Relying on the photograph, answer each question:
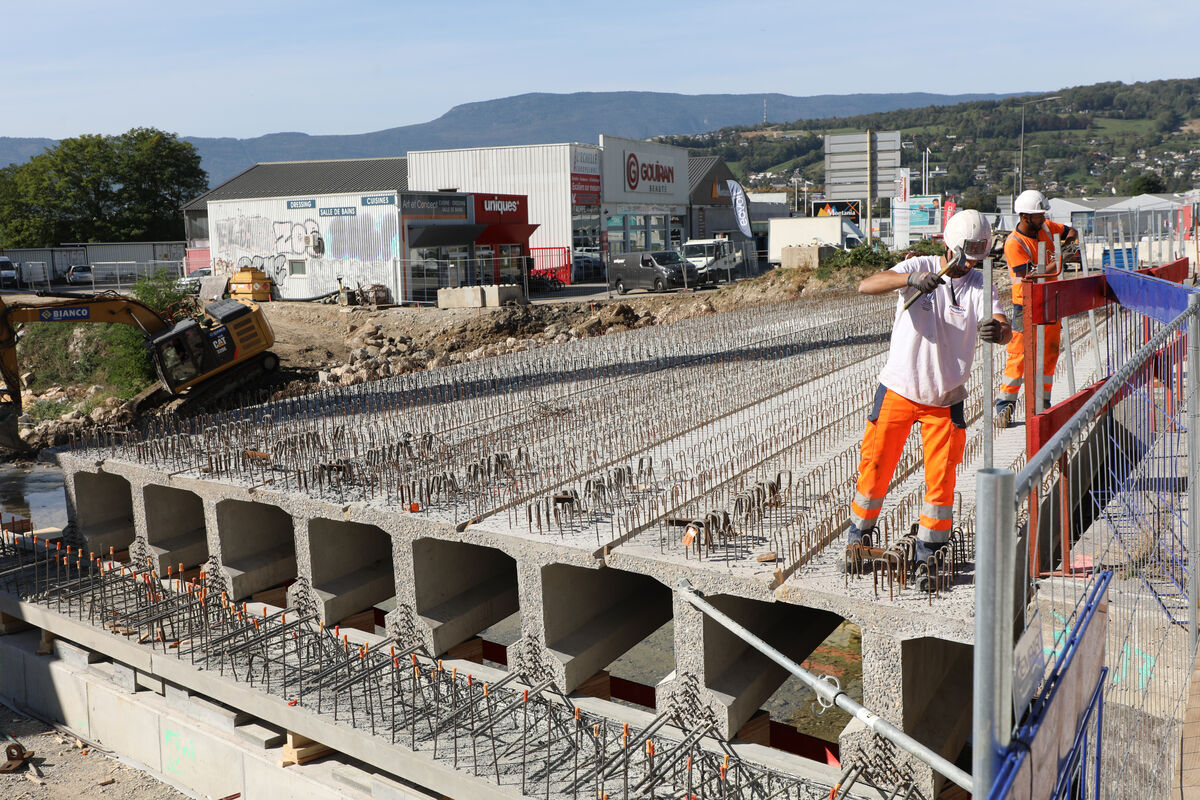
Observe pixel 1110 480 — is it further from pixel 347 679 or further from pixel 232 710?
pixel 232 710

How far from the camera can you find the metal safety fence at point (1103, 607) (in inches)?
92.6

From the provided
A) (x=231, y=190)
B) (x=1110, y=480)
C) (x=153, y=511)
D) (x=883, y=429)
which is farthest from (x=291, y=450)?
(x=231, y=190)

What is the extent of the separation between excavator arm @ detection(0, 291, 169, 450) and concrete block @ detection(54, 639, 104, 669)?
9.87 feet

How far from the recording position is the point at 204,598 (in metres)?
8.52

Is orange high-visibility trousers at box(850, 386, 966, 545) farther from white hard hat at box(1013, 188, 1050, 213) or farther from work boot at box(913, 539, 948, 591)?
white hard hat at box(1013, 188, 1050, 213)

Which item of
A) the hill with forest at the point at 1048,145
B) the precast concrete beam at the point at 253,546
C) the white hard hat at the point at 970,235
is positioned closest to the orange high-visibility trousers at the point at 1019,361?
the white hard hat at the point at 970,235

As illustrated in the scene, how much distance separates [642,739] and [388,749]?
1.74m

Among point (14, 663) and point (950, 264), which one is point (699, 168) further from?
point (950, 264)

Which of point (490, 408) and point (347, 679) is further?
point (490, 408)

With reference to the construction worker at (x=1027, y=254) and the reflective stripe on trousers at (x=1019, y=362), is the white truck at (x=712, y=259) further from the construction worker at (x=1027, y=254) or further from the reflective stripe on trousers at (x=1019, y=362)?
the construction worker at (x=1027, y=254)

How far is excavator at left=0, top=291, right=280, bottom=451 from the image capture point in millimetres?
13586

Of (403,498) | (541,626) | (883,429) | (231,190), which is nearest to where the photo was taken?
(883,429)

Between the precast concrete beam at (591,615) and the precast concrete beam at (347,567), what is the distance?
203cm

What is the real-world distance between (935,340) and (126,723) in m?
7.70
